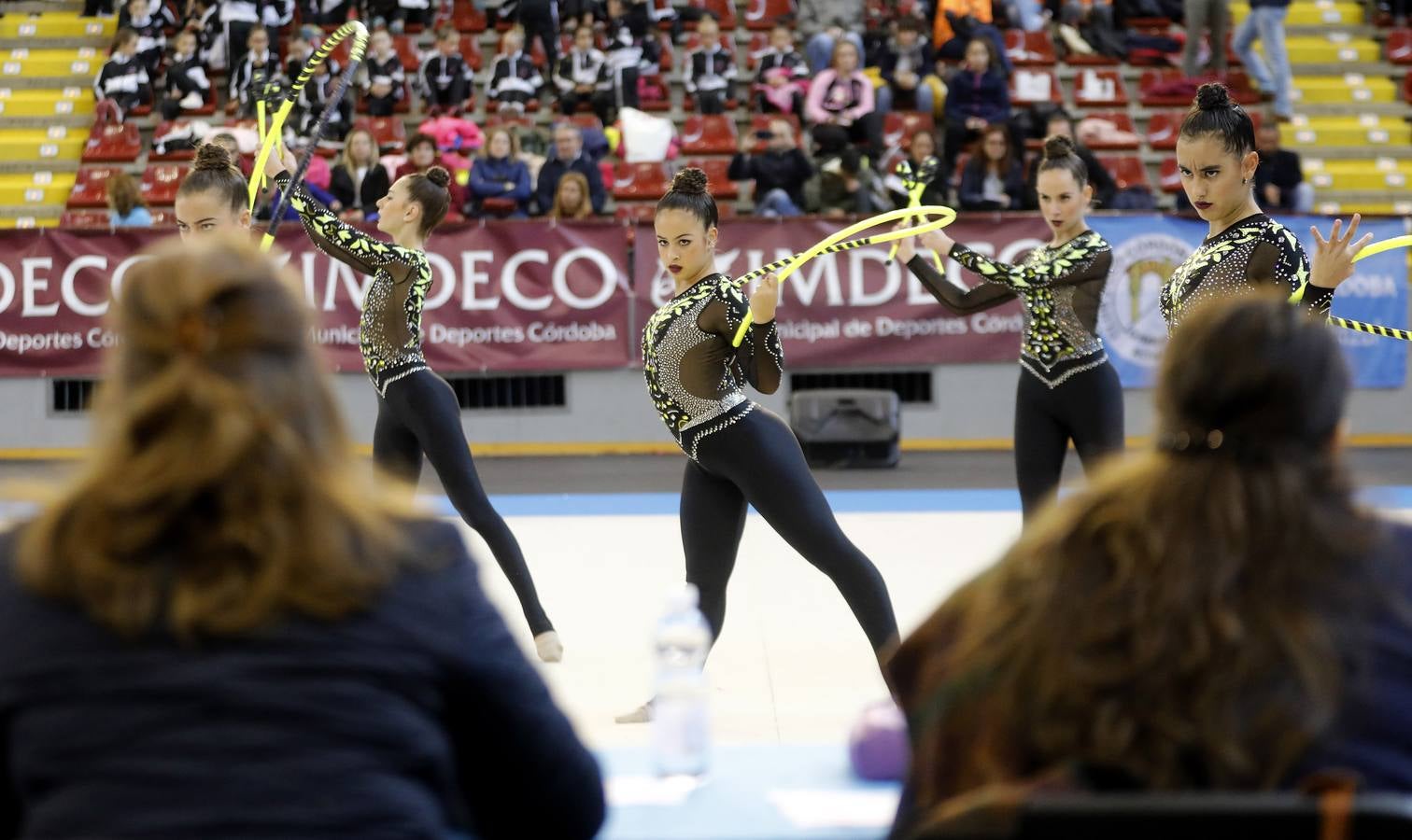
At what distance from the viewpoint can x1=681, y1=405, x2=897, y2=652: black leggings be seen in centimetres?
414

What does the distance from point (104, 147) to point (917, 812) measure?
43.8 ft

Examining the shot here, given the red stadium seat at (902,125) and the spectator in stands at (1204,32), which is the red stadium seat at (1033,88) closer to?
the red stadium seat at (902,125)

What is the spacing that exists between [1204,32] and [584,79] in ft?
18.4

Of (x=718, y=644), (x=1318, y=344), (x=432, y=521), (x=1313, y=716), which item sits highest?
(x=1318, y=344)

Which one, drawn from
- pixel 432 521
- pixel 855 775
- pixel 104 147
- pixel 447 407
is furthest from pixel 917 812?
pixel 104 147

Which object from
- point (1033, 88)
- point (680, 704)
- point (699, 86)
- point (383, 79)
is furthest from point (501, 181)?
point (680, 704)

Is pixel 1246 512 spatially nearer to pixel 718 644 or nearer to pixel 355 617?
pixel 355 617

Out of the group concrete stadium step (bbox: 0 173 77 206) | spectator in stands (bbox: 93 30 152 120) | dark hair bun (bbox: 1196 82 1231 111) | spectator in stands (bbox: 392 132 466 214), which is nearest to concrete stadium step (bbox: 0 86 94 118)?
spectator in stands (bbox: 93 30 152 120)

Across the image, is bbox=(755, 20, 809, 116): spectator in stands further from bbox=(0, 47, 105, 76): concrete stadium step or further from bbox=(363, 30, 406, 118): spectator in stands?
bbox=(0, 47, 105, 76): concrete stadium step

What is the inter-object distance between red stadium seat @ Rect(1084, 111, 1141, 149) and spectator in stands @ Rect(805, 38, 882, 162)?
2012 mm

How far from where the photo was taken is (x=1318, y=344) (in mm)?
1449

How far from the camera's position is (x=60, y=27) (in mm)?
15180

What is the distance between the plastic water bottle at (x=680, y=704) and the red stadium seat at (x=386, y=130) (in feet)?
34.8

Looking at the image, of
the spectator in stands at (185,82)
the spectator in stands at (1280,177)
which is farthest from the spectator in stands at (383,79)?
the spectator in stands at (1280,177)
